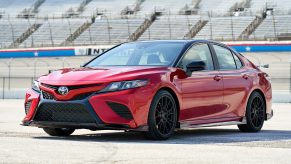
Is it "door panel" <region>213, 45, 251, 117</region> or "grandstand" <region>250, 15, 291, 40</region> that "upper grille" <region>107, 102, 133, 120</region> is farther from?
"grandstand" <region>250, 15, 291, 40</region>

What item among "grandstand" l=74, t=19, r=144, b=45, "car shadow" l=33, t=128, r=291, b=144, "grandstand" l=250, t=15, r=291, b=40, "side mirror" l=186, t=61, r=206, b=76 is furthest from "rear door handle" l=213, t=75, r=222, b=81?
"grandstand" l=74, t=19, r=144, b=45

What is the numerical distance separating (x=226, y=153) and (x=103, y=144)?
1.59 meters

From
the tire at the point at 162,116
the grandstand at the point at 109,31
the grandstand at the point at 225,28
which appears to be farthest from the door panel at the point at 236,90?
the grandstand at the point at 109,31

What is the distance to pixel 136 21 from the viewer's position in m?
54.6

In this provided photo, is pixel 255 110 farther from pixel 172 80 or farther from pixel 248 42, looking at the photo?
pixel 248 42

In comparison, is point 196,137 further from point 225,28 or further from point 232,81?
point 225,28

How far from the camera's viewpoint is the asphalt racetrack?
293 inches

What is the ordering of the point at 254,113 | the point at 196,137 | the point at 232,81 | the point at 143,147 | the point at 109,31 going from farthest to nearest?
the point at 109,31
the point at 254,113
the point at 232,81
the point at 196,137
the point at 143,147

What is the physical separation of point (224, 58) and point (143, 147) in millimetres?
3130

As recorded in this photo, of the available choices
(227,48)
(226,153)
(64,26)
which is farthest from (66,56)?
(226,153)

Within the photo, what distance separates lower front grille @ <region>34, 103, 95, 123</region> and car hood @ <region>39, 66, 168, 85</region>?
0.27 meters

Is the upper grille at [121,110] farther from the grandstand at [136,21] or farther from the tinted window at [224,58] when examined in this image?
the grandstand at [136,21]

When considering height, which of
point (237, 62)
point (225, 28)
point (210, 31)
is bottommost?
point (210, 31)

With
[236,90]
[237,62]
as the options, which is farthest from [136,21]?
[236,90]
